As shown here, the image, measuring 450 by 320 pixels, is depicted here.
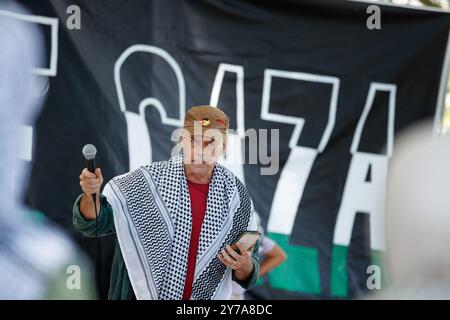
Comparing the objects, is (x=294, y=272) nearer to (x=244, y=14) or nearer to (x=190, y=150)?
(x=244, y=14)

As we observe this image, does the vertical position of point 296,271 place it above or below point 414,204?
below

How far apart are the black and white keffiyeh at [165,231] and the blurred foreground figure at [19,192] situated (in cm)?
131

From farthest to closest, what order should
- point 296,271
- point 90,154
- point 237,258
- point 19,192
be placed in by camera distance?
1. point 296,271
2. point 19,192
3. point 237,258
4. point 90,154

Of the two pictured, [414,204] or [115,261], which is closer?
[115,261]

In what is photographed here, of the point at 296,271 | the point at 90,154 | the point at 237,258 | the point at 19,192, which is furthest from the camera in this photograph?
the point at 296,271

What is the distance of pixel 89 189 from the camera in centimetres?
258

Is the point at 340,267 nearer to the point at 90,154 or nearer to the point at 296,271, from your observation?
the point at 296,271

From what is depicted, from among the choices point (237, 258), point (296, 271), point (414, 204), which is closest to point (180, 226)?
point (237, 258)

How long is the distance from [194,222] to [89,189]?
385 mm

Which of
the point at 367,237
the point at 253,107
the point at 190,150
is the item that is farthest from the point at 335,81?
the point at 190,150

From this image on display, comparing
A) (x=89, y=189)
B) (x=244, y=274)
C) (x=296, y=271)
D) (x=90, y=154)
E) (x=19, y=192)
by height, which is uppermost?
(x=90, y=154)

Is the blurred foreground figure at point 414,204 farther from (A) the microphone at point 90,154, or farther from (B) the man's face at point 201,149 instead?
(A) the microphone at point 90,154

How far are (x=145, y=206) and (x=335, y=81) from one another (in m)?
1.84

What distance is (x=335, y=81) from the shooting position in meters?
4.27
